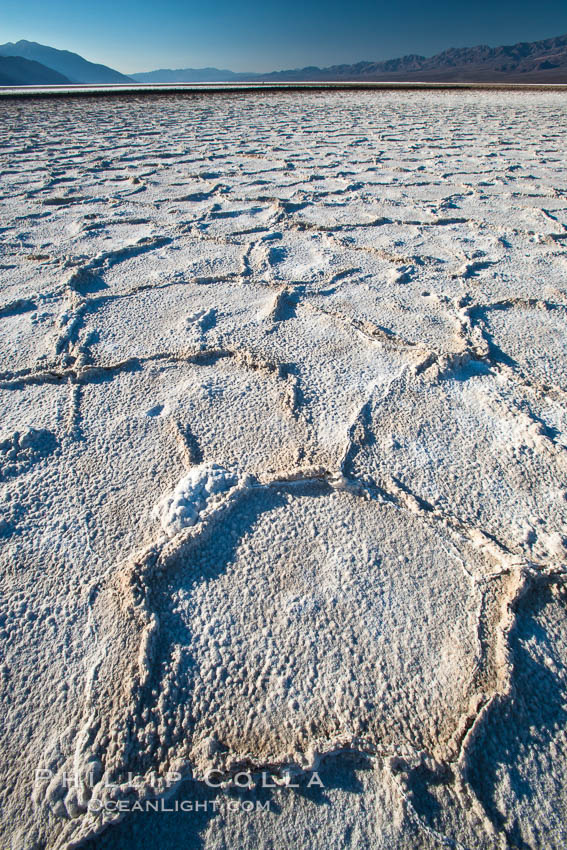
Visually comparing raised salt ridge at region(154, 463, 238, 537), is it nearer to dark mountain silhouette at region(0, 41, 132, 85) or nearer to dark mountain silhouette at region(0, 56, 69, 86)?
dark mountain silhouette at region(0, 56, 69, 86)

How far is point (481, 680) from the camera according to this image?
25.5 inches

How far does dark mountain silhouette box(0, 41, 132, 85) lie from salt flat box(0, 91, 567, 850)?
5875 inches

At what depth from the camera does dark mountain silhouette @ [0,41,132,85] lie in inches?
4739

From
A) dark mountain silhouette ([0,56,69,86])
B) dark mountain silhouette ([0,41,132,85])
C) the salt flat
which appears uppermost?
dark mountain silhouette ([0,41,132,85])

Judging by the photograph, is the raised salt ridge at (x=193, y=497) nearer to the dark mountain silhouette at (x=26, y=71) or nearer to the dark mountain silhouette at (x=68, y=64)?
the dark mountain silhouette at (x=26, y=71)

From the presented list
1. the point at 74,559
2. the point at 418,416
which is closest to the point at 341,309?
the point at 418,416

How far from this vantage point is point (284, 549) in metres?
0.81

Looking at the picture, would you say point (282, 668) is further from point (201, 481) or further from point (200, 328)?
point (200, 328)

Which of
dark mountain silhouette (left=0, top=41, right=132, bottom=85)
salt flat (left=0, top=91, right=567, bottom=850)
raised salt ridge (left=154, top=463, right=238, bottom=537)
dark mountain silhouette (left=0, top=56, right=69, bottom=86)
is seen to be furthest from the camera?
dark mountain silhouette (left=0, top=41, right=132, bottom=85)

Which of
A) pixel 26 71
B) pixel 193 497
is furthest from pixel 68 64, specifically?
pixel 193 497

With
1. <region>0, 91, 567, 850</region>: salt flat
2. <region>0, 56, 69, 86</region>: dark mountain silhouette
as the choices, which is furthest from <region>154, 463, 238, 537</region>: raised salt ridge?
<region>0, 56, 69, 86</region>: dark mountain silhouette

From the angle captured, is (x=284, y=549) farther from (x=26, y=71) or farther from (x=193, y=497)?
(x=26, y=71)

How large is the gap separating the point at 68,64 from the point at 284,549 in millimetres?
167728

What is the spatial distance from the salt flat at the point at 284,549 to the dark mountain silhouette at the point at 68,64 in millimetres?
149213
